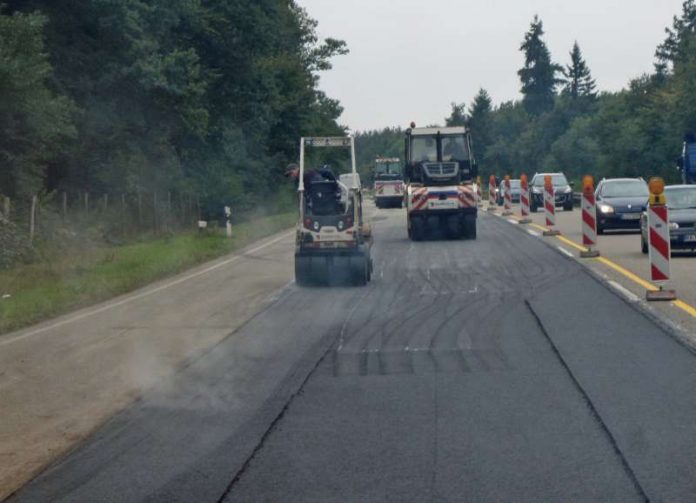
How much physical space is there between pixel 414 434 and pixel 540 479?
1.58m

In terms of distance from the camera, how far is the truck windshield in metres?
34.0

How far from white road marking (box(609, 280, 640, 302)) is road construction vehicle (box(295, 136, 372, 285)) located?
4.37m

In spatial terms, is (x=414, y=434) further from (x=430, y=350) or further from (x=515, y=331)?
(x=515, y=331)

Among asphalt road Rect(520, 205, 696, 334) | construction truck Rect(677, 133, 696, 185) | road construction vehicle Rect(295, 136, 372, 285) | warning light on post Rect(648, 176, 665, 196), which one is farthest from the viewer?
construction truck Rect(677, 133, 696, 185)

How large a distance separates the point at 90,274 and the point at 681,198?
12.4 m

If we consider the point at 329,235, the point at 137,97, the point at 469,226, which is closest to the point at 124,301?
the point at 329,235

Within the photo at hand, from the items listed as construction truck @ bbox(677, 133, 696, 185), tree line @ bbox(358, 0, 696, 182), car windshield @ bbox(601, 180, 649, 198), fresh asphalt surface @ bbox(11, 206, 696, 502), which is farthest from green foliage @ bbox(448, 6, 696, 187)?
fresh asphalt surface @ bbox(11, 206, 696, 502)

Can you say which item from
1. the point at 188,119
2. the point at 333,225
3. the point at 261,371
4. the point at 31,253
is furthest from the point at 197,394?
the point at 188,119

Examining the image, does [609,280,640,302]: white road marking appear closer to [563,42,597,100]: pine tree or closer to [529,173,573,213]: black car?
[529,173,573,213]: black car

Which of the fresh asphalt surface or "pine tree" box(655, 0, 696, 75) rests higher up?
"pine tree" box(655, 0, 696, 75)

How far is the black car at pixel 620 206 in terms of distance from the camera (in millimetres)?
31688

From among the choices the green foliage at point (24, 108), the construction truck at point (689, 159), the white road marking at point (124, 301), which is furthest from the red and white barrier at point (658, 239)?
the construction truck at point (689, 159)

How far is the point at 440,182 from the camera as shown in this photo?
33.4 metres

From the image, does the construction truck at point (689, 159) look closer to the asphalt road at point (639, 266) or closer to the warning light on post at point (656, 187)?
the asphalt road at point (639, 266)
